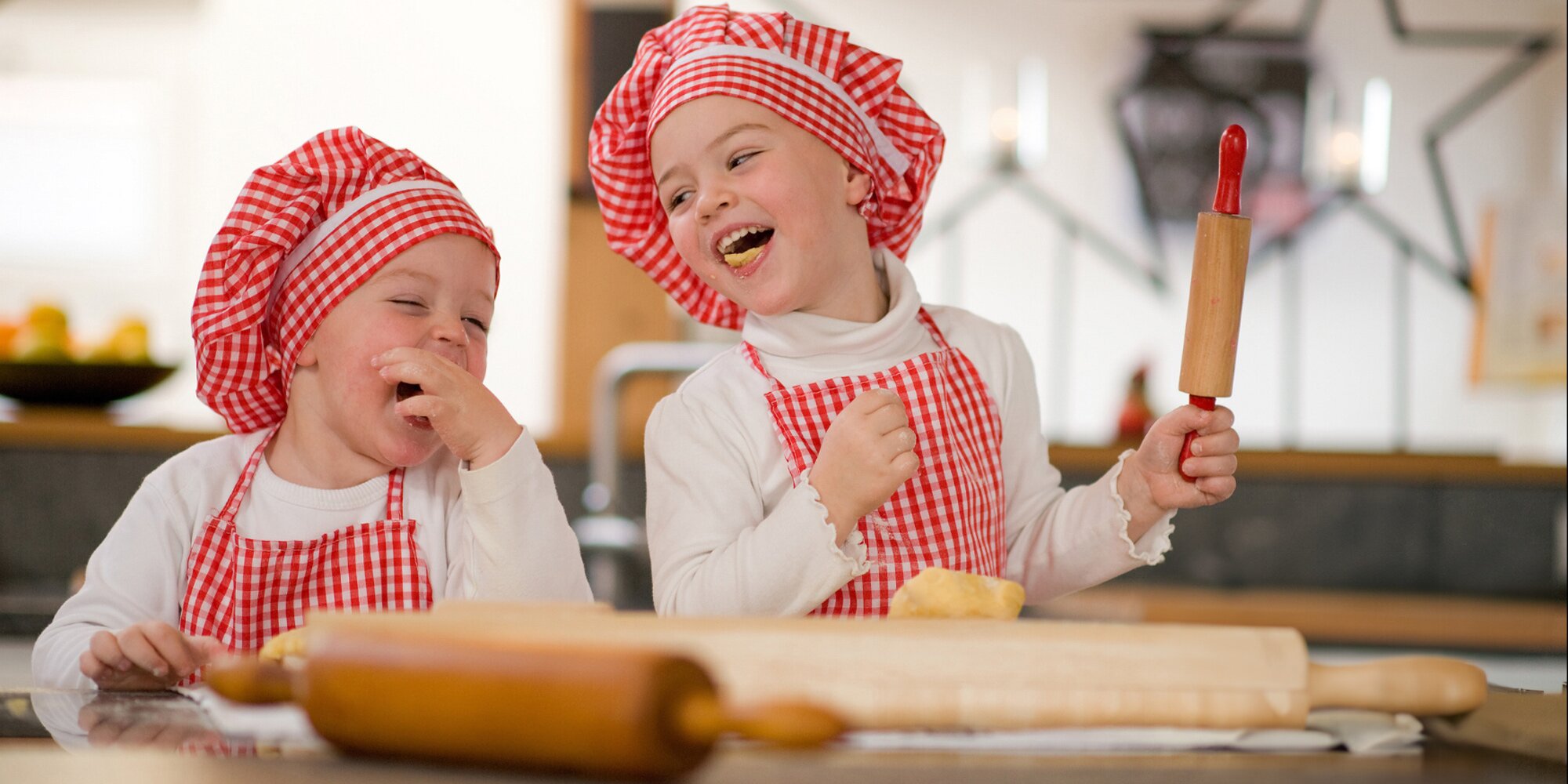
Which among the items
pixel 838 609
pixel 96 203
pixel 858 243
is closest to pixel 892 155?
pixel 858 243

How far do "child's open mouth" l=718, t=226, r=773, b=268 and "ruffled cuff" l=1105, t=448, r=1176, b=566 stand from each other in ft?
1.04

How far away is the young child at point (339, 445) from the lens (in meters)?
1.00

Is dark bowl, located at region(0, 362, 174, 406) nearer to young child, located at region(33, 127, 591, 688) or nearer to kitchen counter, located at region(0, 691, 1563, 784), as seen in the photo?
young child, located at region(33, 127, 591, 688)

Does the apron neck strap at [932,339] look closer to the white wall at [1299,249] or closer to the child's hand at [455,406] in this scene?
the child's hand at [455,406]

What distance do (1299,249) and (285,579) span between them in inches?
117

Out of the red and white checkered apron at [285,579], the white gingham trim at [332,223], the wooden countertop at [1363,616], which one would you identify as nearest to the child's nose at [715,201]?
the white gingham trim at [332,223]

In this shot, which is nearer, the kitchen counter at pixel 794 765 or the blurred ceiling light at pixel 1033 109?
the kitchen counter at pixel 794 765

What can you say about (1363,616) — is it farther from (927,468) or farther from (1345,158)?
(927,468)

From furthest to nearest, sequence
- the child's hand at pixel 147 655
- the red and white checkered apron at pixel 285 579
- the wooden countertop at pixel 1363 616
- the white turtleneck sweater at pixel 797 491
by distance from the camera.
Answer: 1. the wooden countertop at pixel 1363 616
2. the red and white checkered apron at pixel 285 579
3. the white turtleneck sweater at pixel 797 491
4. the child's hand at pixel 147 655

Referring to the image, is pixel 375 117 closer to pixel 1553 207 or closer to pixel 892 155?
pixel 892 155

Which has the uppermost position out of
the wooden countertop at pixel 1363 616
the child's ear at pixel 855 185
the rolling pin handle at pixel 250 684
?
the child's ear at pixel 855 185

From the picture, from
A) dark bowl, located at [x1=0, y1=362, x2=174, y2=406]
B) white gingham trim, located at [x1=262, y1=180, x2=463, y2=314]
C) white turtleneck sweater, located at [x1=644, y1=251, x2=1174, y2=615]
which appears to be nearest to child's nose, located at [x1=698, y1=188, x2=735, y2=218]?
white turtleneck sweater, located at [x1=644, y1=251, x2=1174, y2=615]

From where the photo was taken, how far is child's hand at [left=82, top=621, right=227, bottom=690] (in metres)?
0.82

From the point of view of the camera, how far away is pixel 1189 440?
38.4 inches
